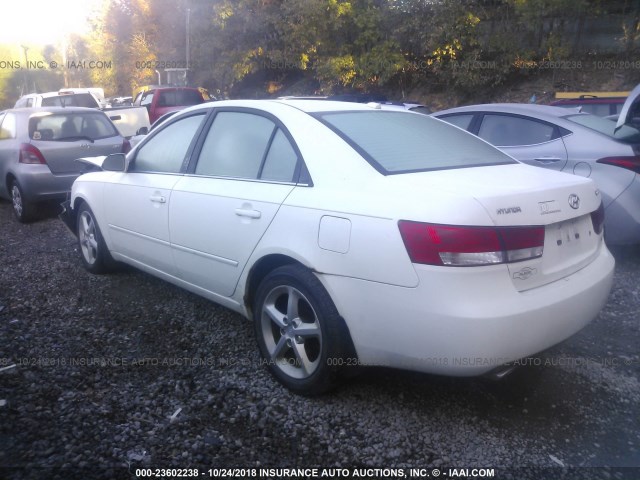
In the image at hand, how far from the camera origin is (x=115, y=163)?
4.83m

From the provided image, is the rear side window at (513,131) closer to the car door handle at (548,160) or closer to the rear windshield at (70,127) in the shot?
the car door handle at (548,160)

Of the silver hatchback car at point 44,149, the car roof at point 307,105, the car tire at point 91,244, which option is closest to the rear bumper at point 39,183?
the silver hatchback car at point 44,149

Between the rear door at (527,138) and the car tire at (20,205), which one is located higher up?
the rear door at (527,138)

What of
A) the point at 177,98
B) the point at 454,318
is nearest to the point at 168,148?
the point at 454,318

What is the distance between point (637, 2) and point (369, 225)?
18179mm

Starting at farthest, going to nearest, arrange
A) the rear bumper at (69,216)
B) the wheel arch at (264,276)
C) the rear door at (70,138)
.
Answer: the rear door at (70,138), the rear bumper at (69,216), the wheel arch at (264,276)

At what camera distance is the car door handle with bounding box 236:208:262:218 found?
3.40 m

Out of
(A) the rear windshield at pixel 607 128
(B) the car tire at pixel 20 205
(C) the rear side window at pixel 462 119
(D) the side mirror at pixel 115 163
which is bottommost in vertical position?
(B) the car tire at pixel 20 205

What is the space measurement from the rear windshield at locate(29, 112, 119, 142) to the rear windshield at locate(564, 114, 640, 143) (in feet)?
20.9

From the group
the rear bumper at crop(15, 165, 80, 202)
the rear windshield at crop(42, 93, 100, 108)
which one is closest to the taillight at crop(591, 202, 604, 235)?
the rear bumper at crop(15, 165, 80, 202)

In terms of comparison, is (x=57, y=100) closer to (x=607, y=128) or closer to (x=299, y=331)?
(x=607, y=128)

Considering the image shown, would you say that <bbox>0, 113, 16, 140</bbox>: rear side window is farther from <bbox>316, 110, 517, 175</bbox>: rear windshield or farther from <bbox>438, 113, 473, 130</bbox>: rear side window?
<bbox>316, 110, 517, 175</bbox>: rear windshield

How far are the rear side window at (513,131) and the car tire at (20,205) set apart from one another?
5.91 m

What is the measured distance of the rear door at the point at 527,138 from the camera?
18.9 feet
